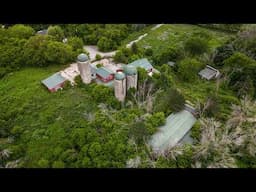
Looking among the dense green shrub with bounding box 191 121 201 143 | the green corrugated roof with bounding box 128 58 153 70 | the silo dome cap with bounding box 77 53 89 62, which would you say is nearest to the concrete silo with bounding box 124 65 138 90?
the green corrugated roof with bounding box 128 58 153 70

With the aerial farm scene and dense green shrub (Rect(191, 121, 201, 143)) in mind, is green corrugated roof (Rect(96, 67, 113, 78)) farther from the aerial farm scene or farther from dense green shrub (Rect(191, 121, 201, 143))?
dense green shrub (Rect(191, 121, 201, 143))

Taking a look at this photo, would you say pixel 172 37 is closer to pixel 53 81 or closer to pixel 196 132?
pixel 196 132

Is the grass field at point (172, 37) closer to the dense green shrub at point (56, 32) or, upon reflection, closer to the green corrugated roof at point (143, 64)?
the green corrugated roof at point (143, 64)

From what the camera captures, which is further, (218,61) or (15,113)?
Result: (218,61)

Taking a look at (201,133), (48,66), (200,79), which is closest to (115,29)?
(48,66)

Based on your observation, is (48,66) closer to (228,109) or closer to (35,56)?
(35,56)

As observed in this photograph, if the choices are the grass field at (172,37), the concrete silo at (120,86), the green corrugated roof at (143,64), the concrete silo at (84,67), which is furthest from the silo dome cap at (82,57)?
the grass field at (172,37)
